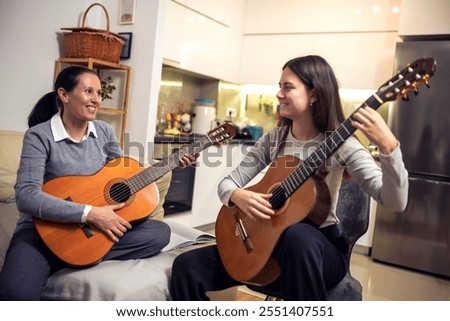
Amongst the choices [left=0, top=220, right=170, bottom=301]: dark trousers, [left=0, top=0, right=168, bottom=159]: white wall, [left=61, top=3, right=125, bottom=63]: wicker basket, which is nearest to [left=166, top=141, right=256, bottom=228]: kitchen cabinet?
[left=0, top=0, right=168, bottom=159]: white wall

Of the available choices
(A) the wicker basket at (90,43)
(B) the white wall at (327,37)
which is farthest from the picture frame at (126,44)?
(B) the white wall at (327,37)

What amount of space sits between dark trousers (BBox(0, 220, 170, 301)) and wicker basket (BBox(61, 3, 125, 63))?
1.43 meters

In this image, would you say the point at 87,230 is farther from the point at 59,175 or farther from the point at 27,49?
the point at 27,49

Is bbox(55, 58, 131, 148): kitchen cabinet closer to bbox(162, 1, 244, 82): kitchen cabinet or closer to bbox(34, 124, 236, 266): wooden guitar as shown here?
bbox(162, 1, 244, 82): kitchen cabinet

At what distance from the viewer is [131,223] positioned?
1474 millimetres

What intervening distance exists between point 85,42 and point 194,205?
4.81 ft

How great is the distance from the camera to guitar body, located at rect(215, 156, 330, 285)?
1.16 m

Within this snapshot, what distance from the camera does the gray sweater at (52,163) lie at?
1341 mm

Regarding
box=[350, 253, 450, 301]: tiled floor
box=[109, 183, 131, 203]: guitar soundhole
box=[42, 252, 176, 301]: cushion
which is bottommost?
box=[350, 253, 450, 301]: tiled floor

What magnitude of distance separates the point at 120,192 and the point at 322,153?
2.35ft

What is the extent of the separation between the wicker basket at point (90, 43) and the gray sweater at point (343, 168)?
59.9 inches

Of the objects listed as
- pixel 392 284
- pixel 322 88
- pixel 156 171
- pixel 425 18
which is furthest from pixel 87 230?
pixel 425 18

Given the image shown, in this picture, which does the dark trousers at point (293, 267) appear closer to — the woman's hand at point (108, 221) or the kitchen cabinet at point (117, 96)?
the woman's hand at point (108, 221)

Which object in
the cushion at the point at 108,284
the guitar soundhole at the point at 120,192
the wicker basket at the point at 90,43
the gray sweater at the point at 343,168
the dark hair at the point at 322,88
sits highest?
the wicker basket at the point at 90,43
